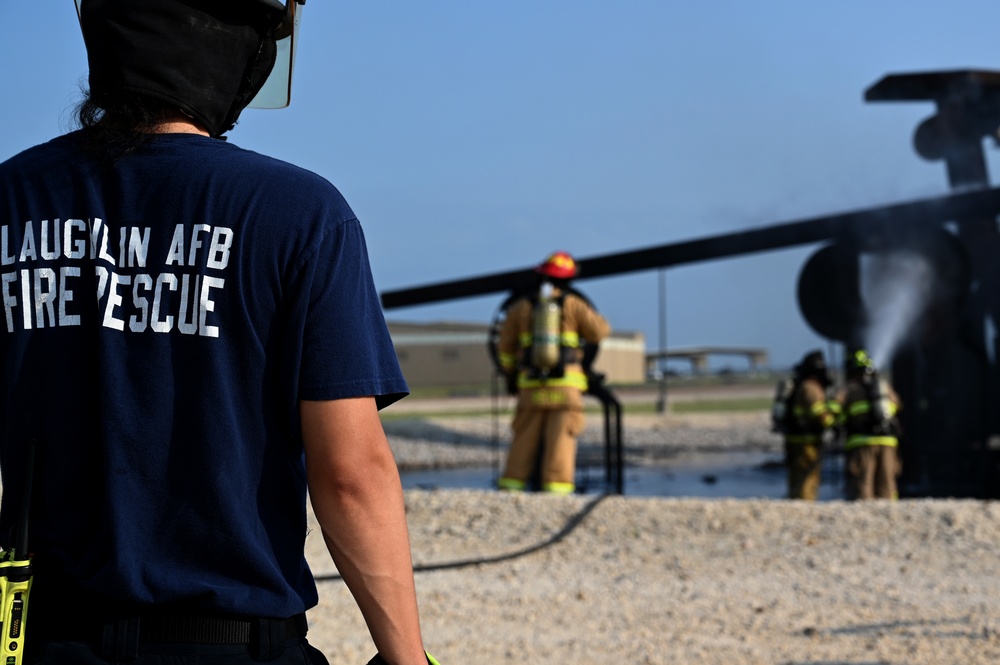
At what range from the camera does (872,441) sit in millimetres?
9727

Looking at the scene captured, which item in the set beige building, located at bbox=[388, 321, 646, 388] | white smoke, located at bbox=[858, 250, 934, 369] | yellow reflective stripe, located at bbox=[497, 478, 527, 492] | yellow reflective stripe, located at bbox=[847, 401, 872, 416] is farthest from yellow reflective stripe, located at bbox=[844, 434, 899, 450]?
beige building, located at bbox=[388, 321, 646, 388]

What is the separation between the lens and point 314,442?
5.31ft

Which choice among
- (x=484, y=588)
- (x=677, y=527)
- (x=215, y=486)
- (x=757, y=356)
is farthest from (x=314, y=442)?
(x=757, y=356)

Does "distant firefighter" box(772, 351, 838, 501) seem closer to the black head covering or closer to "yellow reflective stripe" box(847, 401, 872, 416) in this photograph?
"yellow reflective stripe" box(847, 401, 872, 416)

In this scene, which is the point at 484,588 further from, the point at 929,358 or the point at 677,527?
the point at 929,358

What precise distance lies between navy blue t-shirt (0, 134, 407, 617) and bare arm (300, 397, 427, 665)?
39 millimetres

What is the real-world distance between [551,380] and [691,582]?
3637mm

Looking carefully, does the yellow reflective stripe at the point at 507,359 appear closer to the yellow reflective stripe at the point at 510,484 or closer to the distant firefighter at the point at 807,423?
the yellow reflective stripe at the point at 510,484

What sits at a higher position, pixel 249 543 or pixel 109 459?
pixel 109 459

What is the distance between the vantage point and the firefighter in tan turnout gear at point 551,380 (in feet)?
31.7

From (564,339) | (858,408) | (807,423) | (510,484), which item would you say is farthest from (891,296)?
(510,484)

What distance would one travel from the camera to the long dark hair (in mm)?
1663

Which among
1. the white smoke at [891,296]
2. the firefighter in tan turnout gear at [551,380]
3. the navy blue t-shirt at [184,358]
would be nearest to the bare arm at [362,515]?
the navy blue t-shirt at [184,358]

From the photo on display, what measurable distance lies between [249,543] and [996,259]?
39.1 ft
